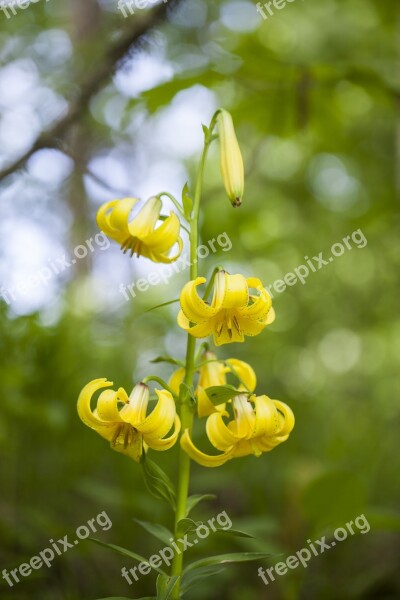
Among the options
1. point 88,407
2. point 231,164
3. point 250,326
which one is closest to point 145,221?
point 231,164

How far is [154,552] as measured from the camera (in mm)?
2896

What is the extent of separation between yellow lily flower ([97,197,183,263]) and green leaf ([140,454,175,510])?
541mm

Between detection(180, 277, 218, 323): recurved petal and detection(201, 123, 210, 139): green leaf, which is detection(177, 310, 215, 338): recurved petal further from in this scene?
detection(201, 123, 210, 139): green leaf

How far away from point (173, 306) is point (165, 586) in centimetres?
360

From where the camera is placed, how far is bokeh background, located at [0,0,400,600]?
2201 mm

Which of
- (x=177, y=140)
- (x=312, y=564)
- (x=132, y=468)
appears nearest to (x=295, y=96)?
(x=132, y=468)

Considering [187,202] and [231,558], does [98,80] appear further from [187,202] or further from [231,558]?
[231,558]

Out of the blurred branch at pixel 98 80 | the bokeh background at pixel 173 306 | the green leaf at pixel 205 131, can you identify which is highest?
the blurred branch at pixel 98 80

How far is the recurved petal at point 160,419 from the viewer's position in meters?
1.17

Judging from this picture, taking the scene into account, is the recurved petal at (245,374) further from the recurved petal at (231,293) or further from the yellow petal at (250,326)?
the recurved petal at (231,293)

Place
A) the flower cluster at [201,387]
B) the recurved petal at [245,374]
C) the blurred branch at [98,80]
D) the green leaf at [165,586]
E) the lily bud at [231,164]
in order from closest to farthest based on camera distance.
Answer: the green leaf at [165,586] < the flower cluster at [201,387] < the lily bud at [231,164] < the recurved petal at [245,374] < the blurred branch at [98,80]

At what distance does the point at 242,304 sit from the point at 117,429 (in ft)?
1.40

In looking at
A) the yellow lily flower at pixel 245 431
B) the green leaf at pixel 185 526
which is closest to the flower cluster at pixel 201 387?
the yellow lily flower at pixel 245 431

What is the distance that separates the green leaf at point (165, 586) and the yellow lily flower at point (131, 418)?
0.27 meters
